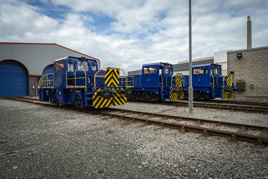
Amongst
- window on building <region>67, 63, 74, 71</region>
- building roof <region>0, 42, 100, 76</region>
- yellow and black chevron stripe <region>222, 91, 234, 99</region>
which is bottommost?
yellow and black chevron stripe <region>222, 91, 234, 99</region>

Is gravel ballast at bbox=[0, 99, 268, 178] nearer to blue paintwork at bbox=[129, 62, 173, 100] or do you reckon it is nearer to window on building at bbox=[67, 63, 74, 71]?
window on building at bbox=[67, 63, 74, 71]

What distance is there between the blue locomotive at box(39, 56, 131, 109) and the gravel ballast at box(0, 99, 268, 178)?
2873 millimetres

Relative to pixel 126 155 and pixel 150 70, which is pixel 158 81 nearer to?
pixel 150 70

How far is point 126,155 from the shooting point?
10.5 ft

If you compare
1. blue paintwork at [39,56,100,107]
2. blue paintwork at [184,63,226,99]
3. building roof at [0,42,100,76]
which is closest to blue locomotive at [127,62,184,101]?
blue paintwork at [184,63,226,99]

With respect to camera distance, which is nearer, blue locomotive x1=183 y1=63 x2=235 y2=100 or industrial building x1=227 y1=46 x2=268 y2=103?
industrial building x1=227 y1=46 x2=268 y2=103

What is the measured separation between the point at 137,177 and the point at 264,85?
13.8 m

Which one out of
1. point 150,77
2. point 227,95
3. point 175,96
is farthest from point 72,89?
point 227,95

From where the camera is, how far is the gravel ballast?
255 centimetres

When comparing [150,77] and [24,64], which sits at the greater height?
[24,64]

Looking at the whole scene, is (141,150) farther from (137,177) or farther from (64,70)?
(64,70)

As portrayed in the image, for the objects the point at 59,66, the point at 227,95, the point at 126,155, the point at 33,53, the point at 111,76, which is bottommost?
the point at 126,155

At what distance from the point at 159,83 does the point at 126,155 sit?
29.1ft

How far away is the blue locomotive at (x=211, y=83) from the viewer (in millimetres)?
12633
